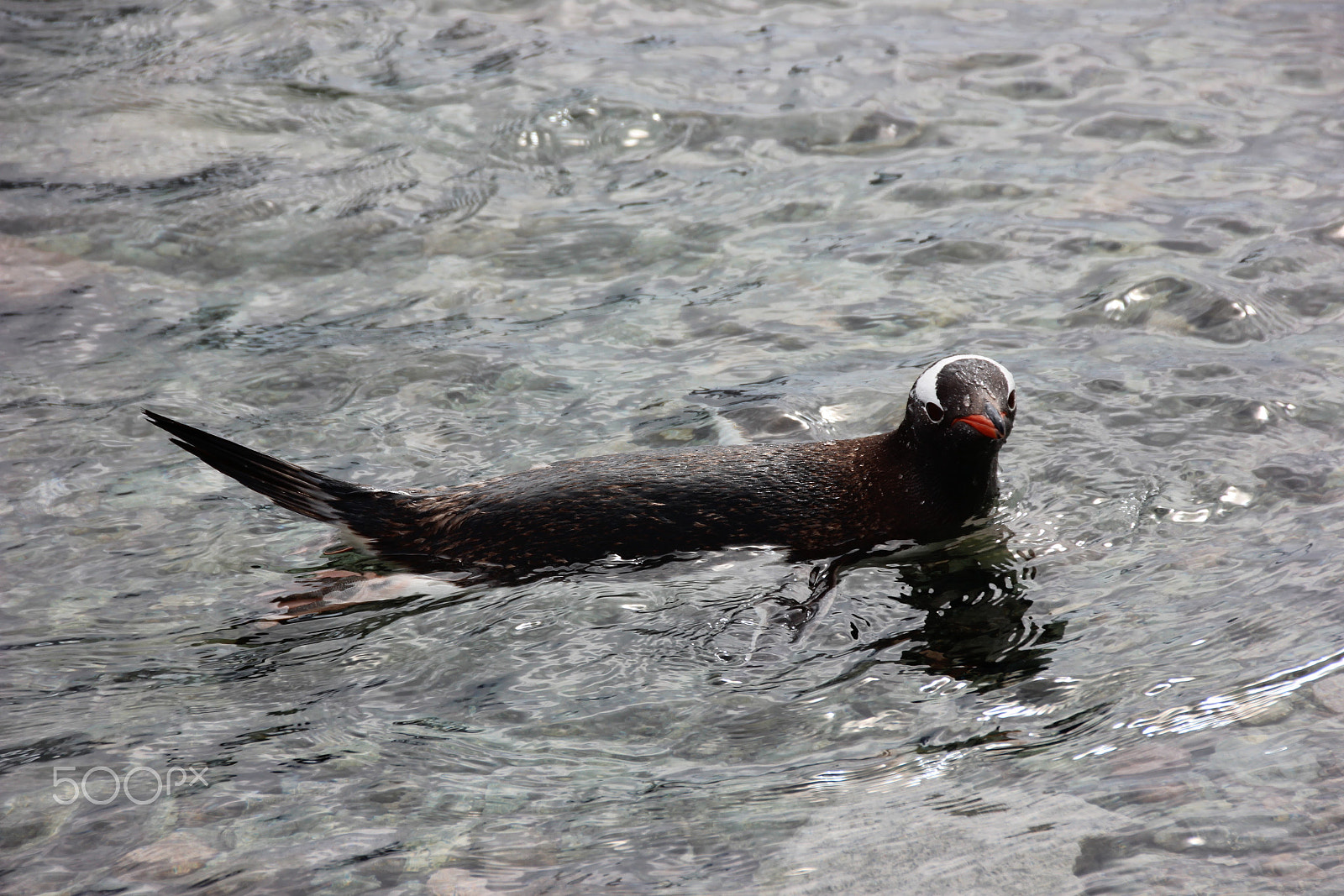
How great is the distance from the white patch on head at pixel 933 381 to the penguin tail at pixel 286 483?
246cm

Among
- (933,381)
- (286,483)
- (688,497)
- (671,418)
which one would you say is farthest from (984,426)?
(286,483)

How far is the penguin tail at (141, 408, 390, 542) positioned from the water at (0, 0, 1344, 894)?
1.07 ft

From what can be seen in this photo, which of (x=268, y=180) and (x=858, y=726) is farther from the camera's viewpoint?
(x=268, y=180)

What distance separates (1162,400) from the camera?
6727mm

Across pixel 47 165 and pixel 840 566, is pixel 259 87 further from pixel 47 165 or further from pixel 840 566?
pixel 840 566

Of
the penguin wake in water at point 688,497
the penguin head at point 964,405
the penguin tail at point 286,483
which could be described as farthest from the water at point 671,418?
the penguin head at point 964,405

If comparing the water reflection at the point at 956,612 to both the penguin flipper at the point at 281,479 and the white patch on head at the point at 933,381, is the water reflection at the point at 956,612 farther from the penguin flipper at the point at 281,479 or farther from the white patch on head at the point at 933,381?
the penguin flipper at the point at 281,479

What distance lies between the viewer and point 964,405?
213 inches

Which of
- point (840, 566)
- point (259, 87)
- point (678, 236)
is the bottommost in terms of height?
point (840, 566)

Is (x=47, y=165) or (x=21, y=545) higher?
(x=47, y=165)

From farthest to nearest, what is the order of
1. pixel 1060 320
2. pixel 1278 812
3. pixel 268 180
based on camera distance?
pixel 268 180 → pixel 1060 320 → pixel 1278 812

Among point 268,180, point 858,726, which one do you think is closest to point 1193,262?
point 858,726

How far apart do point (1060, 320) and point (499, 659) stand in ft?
14.3

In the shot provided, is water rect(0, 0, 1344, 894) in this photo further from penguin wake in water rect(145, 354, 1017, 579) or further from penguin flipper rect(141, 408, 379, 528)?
penguin flipper rect(141, 408, 379, 528)
